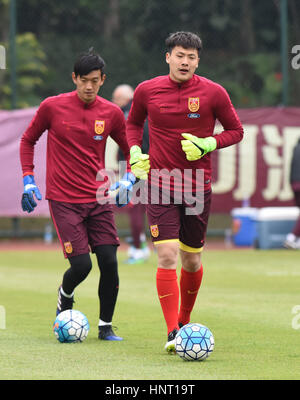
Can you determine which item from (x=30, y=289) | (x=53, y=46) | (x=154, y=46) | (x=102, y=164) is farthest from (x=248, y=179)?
(x=102, y=164)

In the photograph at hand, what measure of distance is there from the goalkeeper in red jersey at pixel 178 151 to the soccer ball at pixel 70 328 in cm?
74

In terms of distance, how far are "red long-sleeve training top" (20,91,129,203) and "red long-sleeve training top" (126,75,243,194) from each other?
0.61 m

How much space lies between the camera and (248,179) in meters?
18.3

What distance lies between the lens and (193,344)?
649 cm

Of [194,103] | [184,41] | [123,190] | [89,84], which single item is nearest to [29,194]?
[123,190]

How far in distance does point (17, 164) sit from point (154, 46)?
4.49 meters

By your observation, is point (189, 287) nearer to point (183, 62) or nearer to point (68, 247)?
point (68, 247)

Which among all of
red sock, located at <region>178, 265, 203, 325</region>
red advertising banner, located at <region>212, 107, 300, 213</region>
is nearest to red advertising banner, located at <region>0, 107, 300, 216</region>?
red advertising banner, located at <region>212, 107, 300, 213</region>

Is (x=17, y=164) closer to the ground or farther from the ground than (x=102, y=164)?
closer to the ground

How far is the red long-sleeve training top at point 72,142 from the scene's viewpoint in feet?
25.2

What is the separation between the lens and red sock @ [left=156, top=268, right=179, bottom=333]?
7.05 meters

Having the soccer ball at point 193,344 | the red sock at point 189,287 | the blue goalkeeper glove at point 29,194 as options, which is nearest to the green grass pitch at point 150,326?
the soccer ball at point 193,344
